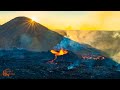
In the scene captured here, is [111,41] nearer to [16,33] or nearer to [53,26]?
[53,26]

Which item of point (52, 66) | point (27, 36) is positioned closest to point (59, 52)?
point (52, 66)

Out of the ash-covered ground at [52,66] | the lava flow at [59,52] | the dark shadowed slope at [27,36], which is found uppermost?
the dark shadowed slope at [27,36]

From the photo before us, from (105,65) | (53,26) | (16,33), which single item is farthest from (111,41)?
(16,33)

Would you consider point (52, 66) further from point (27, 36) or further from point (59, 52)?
point (27, 36)

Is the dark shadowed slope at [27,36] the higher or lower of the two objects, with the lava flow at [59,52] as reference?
higher

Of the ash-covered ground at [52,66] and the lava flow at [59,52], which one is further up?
the lava flow at [59,52]
